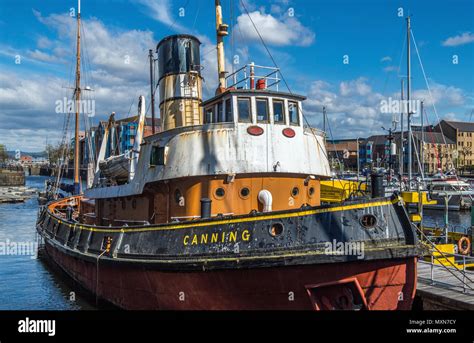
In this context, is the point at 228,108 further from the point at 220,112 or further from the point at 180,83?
the point at 180,83

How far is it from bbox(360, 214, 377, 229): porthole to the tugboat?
0.14ft

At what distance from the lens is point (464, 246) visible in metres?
18.0

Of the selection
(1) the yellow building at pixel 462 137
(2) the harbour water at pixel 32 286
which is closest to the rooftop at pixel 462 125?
(1) the yellow building at pixel 462 137

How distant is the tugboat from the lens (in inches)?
335

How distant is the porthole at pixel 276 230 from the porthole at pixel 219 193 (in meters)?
2.19

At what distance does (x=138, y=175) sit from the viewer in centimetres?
1251

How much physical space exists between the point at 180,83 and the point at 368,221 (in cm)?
782

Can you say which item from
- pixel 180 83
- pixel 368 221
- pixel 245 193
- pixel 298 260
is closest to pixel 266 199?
pixel 245 193

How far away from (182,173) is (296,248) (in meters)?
3.65

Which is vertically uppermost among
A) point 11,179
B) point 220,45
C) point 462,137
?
point 462,137

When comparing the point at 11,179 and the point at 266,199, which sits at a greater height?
the point at 11,179

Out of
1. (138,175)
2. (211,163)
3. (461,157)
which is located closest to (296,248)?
(211,163)

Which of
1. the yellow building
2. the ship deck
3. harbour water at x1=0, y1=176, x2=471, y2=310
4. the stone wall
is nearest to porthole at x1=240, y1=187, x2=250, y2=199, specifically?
the ship deck

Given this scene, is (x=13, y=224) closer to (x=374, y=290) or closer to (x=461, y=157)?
(x=374, y=290)
